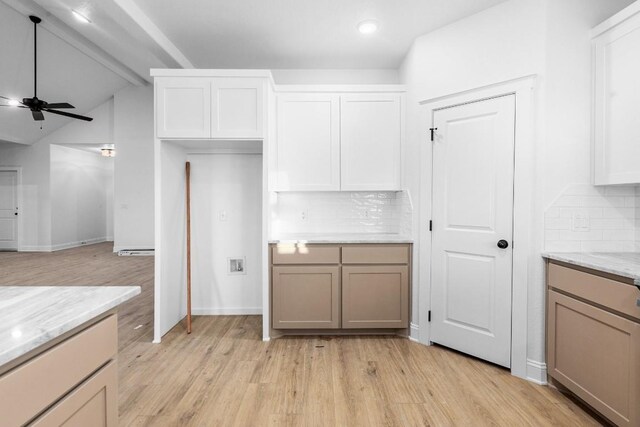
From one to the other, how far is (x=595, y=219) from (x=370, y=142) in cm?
189

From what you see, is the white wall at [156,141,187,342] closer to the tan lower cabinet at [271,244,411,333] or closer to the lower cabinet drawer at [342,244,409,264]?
the tan lower cabinet at [271,244,411,333]

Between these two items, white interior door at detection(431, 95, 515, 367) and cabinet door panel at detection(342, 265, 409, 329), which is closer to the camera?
white interior door at detection(431, 95, 515, 367)

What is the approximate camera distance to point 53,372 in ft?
3.04

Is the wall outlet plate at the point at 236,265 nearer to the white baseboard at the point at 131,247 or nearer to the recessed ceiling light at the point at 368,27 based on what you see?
the recessed ceiling light at the point at 368,27

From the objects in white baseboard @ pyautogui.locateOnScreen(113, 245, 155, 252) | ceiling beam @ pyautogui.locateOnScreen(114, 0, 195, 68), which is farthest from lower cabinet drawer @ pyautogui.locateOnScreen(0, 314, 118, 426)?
white baseboard @ pyautogui.locateOnScreen(113, 245, 155, 252)

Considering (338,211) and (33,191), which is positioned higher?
(33,191)

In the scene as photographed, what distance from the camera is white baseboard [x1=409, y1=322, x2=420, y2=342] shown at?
294 cm

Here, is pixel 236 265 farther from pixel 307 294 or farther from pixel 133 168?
pixel 133 168

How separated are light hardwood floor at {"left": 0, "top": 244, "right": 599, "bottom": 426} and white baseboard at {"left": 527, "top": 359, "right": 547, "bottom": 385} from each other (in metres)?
0.08

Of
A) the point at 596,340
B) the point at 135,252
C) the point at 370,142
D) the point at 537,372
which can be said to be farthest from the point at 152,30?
the point at 135,252

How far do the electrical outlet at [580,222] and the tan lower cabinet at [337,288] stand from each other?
1.25m

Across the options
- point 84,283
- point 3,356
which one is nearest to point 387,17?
point 3,356

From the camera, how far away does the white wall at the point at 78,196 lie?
8.12 meters

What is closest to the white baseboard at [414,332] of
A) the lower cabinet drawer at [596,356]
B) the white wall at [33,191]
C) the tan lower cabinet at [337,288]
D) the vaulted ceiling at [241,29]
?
the tan lower cabinet at [337,288]
